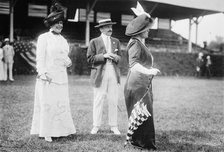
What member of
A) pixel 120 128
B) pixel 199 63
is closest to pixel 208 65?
pixel 199 63

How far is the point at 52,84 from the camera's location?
5605mm

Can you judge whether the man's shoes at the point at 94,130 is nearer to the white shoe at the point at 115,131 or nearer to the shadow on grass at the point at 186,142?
the white shoe at the point at 115,131

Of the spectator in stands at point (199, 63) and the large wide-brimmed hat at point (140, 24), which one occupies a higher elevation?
the large wide-brimmed hat at point (140, 24)

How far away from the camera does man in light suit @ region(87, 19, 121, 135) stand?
246 inches

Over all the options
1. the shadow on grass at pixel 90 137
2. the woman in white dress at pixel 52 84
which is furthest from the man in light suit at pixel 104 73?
the woman in white dress at pixel 52 84

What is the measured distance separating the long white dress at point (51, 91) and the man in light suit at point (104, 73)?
2.27 feet

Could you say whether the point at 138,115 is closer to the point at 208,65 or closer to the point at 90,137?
the point at 90,137

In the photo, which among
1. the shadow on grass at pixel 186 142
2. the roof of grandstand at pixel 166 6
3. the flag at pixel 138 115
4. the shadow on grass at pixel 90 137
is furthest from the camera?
the roof of grandstand at pixel 166 6

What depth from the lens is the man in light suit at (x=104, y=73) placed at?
624 centimetres

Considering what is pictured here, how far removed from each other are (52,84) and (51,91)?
0.12m

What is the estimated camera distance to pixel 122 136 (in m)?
6.02

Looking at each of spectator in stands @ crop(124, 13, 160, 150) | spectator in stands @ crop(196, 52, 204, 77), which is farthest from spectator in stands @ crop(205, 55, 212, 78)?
spectator in stands @ crop(124, 13, 160, 150)

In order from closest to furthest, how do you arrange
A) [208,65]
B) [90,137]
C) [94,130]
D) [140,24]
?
[140,24], [90,137], [94,130], [208,65]

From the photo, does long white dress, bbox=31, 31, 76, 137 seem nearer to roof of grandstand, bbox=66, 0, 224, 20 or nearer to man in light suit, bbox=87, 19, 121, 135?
man in light suit, bbox=87, 19, 121, 135
